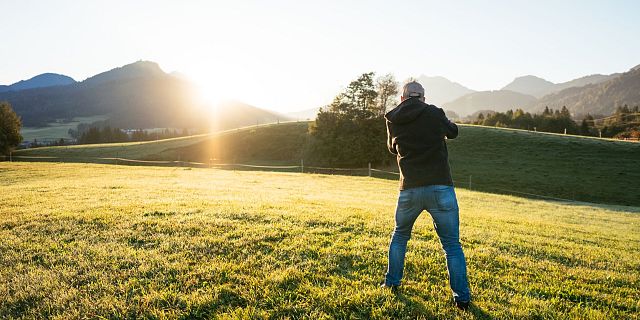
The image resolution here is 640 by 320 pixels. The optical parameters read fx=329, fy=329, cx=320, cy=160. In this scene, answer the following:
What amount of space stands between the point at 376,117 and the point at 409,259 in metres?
57.2

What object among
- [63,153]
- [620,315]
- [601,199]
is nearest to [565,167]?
[601,199]

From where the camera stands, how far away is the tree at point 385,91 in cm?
6464

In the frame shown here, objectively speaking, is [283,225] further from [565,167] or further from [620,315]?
[565,167]

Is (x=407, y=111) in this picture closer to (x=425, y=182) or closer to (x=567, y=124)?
(x=425, y=182)

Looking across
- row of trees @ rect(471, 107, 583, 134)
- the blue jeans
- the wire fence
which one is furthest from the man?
row of trees @ rect(471, 107, 583, 134)

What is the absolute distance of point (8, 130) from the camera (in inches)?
2751

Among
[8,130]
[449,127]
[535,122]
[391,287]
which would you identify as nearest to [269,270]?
[391,287]

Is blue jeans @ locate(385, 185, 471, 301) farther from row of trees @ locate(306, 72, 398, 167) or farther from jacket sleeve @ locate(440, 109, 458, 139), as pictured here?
row of trees @ locate(306, 72, 398, 167)

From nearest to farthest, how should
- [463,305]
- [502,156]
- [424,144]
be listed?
[463,305] → [424,144] → [502,156]

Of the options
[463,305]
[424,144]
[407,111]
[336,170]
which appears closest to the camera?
[463,305]

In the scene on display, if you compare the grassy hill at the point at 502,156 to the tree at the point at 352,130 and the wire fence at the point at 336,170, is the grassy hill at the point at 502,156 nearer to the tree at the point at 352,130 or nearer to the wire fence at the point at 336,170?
the wire fence at the point at 336,170

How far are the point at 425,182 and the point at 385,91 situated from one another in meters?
62.0

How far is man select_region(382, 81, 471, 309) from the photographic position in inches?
206

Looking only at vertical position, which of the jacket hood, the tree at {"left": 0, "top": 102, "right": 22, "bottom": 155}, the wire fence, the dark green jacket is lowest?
the wire fence
